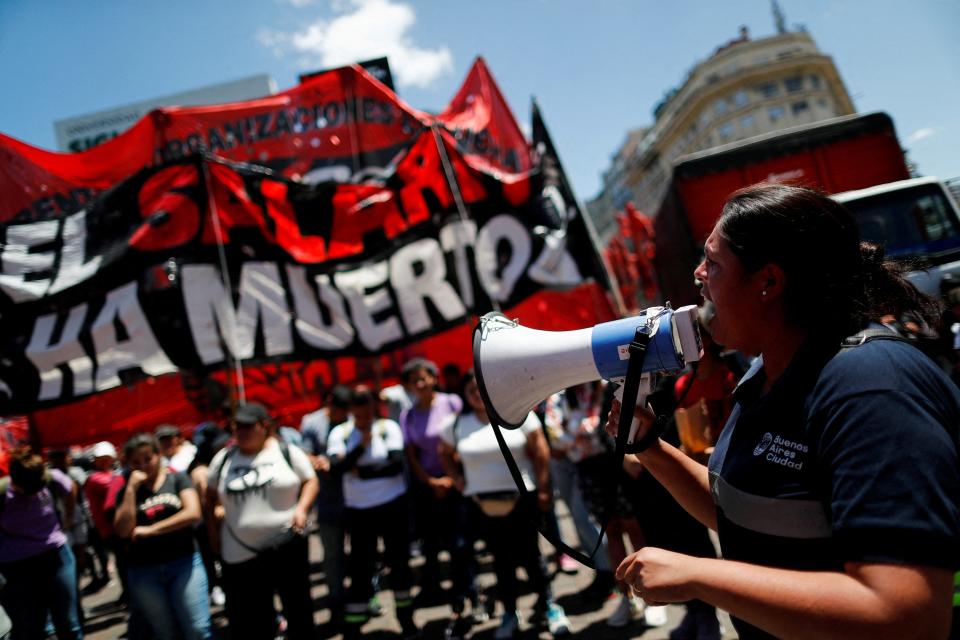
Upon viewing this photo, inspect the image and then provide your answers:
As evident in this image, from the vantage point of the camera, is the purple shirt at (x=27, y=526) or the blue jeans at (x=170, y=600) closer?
the blue jeans at (x=170, y=600)

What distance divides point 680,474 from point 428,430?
3.36 metres

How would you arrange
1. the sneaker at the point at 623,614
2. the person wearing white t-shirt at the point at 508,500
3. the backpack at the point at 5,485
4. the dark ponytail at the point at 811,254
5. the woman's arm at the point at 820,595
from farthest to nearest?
1. the backpack at the point at 5,485
2. the sneaker at the point at 623,614
3. the person wearing white t-shirt at the point at 508,500
4. the dark ponytail at the point at 811,254
5. the woman's arm at the point at 820,595

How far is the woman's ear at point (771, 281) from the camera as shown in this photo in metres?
1.10

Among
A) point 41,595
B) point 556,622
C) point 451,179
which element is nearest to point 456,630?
point 556,622

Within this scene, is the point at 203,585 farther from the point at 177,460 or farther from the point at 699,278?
the point at 699,278

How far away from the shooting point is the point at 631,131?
284ft

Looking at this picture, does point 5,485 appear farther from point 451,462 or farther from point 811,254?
point 811,254

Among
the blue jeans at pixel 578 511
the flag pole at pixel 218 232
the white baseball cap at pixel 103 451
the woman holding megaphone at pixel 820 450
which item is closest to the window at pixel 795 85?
the blue jeans at pixel 578 511

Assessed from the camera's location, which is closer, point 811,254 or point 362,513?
point 811,254

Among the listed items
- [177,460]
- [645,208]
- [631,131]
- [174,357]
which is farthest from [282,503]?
[631,131]

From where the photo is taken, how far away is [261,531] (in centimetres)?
354

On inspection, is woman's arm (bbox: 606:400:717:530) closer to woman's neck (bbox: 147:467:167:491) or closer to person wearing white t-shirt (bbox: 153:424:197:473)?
woman's neck (bbox: 147:467:167:491)

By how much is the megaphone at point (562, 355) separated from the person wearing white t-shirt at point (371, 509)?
299 cm

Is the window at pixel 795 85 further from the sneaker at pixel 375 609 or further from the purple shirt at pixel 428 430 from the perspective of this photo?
the sneaker at pixel 375 609
